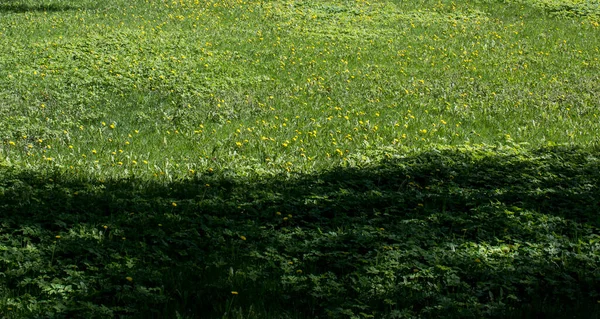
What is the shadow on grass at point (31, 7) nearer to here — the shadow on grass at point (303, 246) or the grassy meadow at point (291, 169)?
the grassy meadow at point (291, 169)

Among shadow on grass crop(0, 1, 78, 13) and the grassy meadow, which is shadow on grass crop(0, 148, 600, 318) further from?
shadow on grass crop(0, 1, 78, 13)

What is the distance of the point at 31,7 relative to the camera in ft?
61.1

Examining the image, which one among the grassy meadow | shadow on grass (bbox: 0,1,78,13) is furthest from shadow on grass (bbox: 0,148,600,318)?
shadow on grass (bbox: 0,1,78,13)

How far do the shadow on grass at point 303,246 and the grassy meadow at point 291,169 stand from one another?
0.02m

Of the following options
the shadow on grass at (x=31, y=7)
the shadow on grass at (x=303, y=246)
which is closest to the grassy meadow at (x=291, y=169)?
the shadow on grass at (x=303, y=246)

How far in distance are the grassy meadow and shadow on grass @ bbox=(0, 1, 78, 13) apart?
2.41 ft

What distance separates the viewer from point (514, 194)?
23.1ft

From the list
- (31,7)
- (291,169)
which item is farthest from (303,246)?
(31,7)

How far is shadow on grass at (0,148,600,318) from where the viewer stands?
4484 millimetres

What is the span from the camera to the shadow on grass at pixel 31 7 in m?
18.3

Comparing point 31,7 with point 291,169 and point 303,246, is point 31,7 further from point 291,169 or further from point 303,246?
point 303,246

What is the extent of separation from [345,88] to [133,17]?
23.7 ft

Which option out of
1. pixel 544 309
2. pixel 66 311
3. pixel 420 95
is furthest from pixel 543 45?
pixel 66 311

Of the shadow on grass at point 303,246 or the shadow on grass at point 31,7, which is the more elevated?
the shadow on grass at point 303,246
